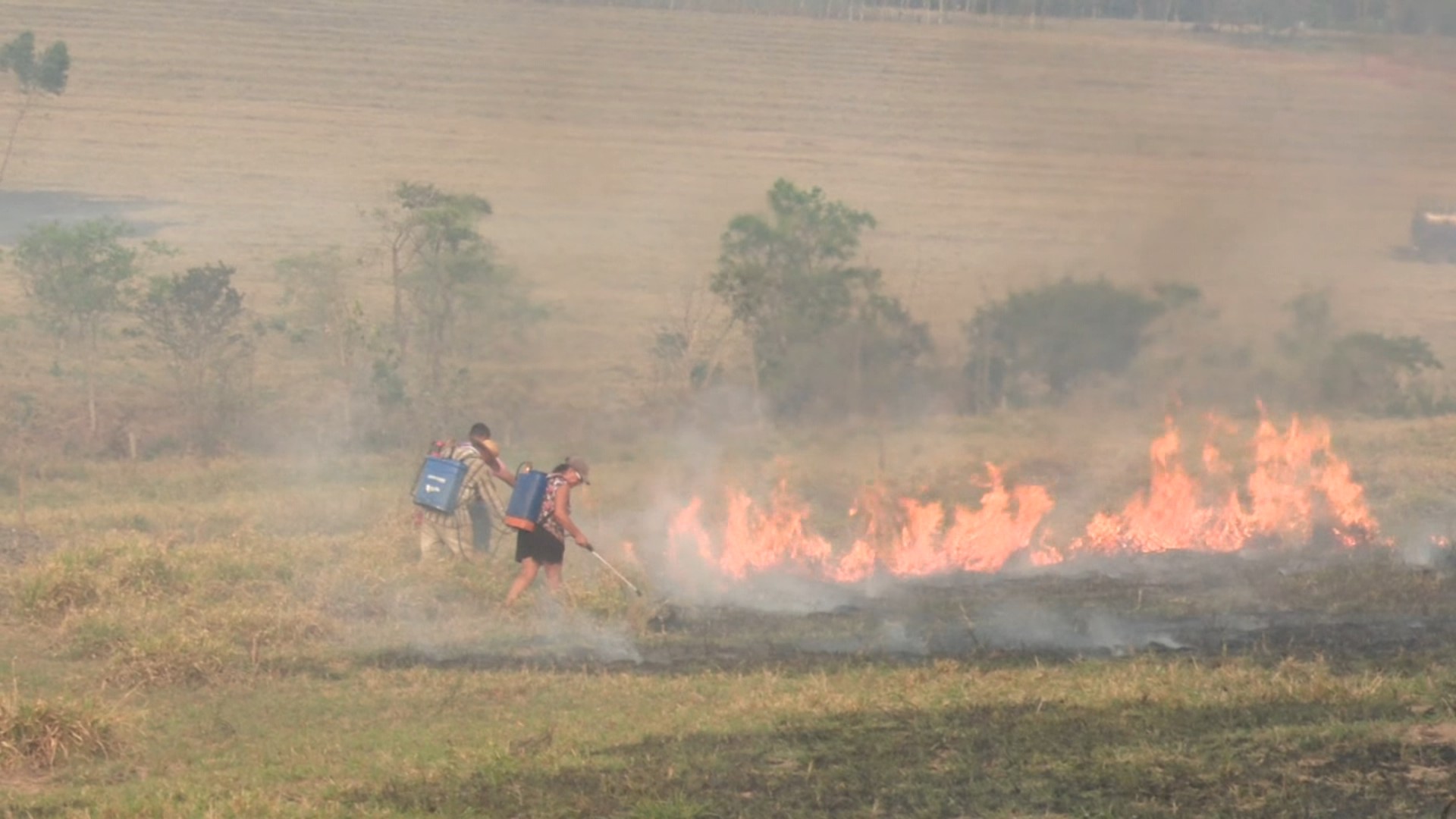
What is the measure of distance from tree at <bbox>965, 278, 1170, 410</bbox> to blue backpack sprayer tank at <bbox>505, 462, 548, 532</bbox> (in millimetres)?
15588

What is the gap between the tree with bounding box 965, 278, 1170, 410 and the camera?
→ 98.8 ft

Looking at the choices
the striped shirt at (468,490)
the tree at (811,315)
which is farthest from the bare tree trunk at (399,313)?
the striped shirt at (468,490)

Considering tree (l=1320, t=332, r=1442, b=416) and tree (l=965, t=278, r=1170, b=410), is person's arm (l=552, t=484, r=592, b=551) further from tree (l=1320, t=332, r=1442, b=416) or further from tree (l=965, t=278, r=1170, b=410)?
tree (l=1320, t=332, r=1442, b=416)

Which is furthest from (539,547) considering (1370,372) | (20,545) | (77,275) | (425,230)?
(1370,372)

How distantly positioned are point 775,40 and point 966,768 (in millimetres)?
41831

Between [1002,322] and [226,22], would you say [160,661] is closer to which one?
[1002,322]

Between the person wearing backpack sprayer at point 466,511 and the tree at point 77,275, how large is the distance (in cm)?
1500

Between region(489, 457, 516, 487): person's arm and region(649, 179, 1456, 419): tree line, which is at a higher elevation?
region(649, 179, 1456, 419): tree line

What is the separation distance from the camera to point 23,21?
51.2m

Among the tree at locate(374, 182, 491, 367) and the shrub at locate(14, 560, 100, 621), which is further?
the tree at locate(374, 182, 491, 367)

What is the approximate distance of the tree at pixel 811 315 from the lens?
29.8 metres

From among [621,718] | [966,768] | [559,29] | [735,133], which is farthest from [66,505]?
[735,133]

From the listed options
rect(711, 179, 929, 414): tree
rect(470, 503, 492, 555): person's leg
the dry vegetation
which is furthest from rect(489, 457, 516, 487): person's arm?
rect(711, 179, 929, 414): tree

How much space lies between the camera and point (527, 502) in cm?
1548
